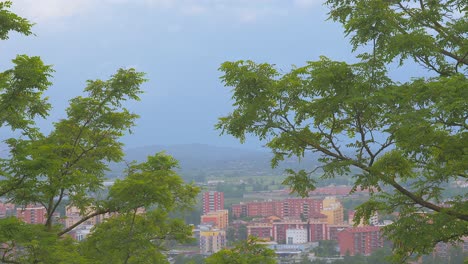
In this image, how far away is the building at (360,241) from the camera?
23844 mm

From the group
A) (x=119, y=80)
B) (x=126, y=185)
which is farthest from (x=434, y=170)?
(x=119, y=80)

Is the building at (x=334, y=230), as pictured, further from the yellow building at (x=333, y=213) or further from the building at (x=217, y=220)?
the building at (x=217, y=220)

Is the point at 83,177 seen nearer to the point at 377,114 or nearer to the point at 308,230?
the point at 377,114

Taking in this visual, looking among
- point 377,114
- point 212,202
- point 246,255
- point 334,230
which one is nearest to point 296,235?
point 334,230

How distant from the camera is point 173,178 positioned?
30.7 ft

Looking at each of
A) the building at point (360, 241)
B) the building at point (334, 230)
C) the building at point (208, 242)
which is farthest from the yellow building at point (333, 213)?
the building at point (208, 242)

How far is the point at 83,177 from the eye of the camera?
8.19 metres

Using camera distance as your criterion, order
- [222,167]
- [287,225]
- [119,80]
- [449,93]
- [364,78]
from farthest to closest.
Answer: [222,167] → [287,225] → [119,80] → [364,78] → [449,93]

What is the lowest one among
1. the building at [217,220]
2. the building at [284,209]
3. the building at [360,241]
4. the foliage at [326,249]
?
the foliage at [326,249]

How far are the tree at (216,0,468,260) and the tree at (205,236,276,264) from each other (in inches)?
78.5

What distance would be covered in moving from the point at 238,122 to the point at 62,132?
4.67 meters

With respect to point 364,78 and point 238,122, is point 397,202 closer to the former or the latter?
point 364,78

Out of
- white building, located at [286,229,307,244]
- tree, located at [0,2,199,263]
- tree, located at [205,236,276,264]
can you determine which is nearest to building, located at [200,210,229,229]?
white building, located at [286,229,307,244]

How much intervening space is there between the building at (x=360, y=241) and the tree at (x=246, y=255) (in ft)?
48.0
